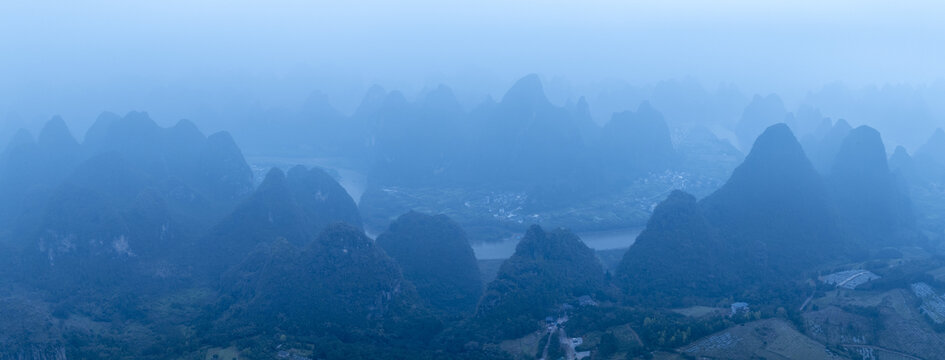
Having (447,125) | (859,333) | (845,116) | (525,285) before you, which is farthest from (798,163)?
(845,116)

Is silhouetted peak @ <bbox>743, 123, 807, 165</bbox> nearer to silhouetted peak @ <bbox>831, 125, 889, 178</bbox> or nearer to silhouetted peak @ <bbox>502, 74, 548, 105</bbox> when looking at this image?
silhouetted peak @ <bbox>831, 125, 889, 178</bbox>

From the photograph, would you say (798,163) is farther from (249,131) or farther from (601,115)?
(249,131)

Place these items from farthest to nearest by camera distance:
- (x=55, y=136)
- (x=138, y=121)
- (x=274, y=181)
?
(x=138, y=121), (x=55, y=136), (x=274, y=181)

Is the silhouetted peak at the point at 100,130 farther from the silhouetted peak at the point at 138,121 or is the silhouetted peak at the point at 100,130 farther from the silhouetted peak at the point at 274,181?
the silhouetted peak at the point at 274,181

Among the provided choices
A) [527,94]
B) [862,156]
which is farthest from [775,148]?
[527,94]

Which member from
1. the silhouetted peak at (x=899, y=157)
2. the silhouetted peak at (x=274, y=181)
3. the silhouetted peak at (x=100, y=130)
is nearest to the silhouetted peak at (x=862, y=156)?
the silhouetted peak at (x=899, y=157)

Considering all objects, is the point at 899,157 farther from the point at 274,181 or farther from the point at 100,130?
the point at 100,130
